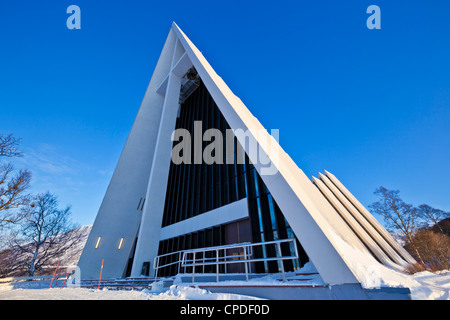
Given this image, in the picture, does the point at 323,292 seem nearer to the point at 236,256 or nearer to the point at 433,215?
the point at 236,256

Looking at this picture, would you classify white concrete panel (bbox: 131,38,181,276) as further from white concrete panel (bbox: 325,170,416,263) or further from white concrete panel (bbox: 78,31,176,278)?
white concrete panel (bbox: 325,170,416,263)

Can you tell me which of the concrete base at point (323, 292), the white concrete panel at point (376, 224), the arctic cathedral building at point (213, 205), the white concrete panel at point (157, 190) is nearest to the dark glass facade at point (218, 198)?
the arctic cathedral building at point (213, 205)

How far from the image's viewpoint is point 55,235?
74.8 feet

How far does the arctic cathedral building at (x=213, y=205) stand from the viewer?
3.74 meters

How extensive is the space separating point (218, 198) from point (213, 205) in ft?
2.01

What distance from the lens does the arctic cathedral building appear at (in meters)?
3.74

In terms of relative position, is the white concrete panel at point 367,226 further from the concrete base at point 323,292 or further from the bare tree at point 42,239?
the bare tree at point 42,239

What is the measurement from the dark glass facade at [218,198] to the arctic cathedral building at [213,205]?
6 centimetres

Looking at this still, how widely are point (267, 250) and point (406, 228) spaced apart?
17.7 metres

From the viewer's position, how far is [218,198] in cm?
1241

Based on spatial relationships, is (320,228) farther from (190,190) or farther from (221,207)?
(190,190)

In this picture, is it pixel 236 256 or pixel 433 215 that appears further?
pixel 433 215

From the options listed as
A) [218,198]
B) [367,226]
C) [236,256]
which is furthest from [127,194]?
[367,226]
